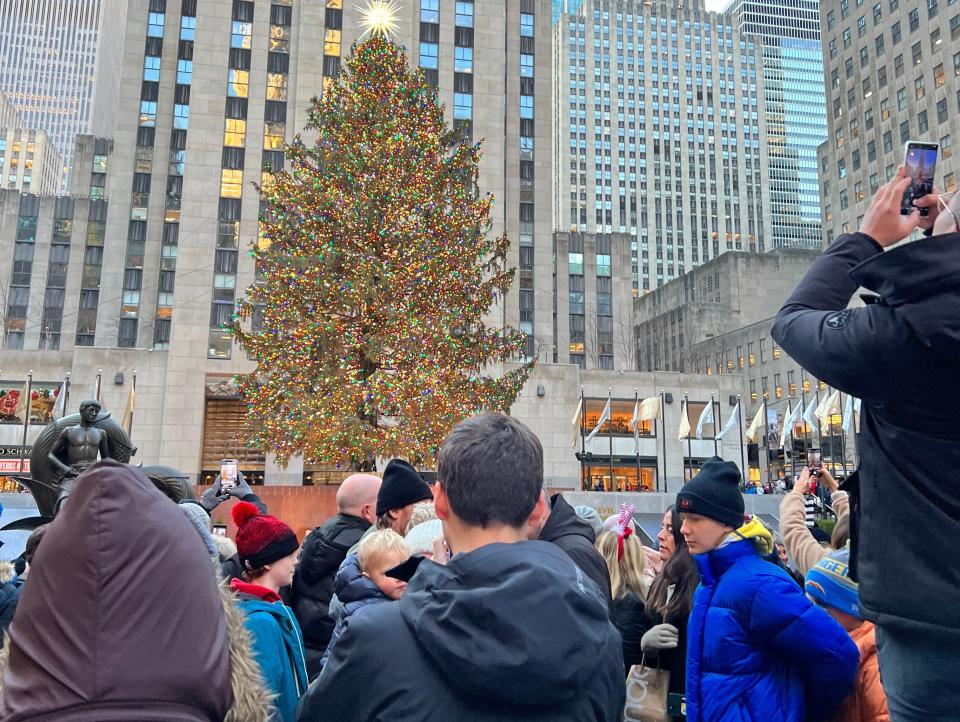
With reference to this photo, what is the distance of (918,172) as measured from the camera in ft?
8.11

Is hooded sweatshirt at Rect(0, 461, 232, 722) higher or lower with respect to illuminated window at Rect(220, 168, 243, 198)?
A: lower

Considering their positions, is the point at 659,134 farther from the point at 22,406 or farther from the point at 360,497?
the point at 360,497

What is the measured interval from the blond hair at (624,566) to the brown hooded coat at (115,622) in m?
4.10

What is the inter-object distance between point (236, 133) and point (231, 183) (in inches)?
153

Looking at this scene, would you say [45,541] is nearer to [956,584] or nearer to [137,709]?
[137,709]

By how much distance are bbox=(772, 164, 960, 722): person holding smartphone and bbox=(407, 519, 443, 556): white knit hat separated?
2217 mm

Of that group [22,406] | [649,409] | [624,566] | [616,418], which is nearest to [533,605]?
[624,566]

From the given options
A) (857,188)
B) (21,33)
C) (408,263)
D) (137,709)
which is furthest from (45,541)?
(21,33)

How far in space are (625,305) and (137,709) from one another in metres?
79.7

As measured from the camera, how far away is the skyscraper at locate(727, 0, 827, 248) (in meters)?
159

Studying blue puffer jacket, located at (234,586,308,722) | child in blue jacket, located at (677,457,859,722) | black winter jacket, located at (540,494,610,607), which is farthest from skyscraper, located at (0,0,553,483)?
child in blue jacket, located at (677,457,859,722)

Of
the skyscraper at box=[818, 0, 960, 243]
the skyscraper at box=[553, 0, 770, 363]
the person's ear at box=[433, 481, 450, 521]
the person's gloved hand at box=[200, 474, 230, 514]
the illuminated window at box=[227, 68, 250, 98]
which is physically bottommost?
the person's gloved hand at box=[200, 474, 230, 514]

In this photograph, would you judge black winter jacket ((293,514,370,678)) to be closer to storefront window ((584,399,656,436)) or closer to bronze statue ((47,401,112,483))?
bronze statue ((47,401,112,483))

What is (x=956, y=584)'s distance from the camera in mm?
2215
